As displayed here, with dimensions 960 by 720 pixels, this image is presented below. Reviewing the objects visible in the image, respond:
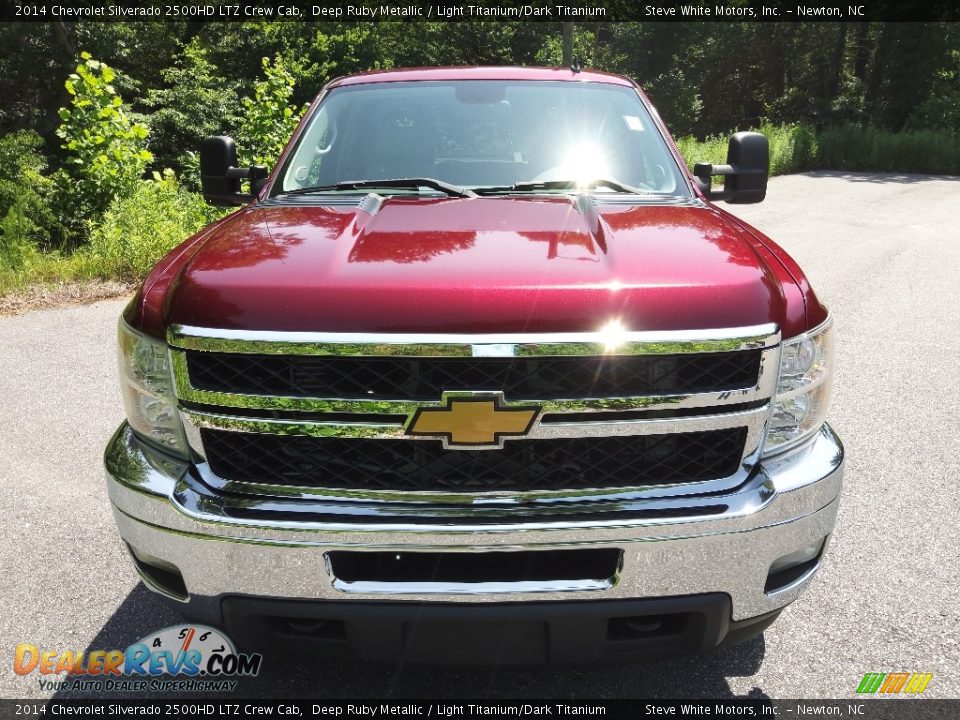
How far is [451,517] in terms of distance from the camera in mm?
2051

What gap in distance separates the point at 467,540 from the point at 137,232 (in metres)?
7.58

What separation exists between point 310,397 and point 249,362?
0.59 ft

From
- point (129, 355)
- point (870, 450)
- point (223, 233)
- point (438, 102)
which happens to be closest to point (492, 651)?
point (129, 355)

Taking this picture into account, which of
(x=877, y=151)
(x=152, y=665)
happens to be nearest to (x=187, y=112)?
(x=877, y=151)

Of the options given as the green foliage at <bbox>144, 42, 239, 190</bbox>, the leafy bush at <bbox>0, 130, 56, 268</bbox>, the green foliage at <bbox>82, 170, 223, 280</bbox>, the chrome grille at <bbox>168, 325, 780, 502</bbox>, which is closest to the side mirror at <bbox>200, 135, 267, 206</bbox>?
the chrome grille at <bbox>168, 325, 780, 502</bbox>

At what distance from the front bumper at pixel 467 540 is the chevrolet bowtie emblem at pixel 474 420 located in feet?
0.60

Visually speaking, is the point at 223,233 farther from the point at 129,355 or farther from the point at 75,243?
the point at 75,243

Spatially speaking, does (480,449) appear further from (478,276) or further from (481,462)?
(478,276)

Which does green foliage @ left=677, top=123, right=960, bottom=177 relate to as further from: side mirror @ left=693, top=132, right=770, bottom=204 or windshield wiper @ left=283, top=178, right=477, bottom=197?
windshield wiper @ left=283, top=178, right=477, bottom=197

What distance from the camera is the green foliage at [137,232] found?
327 inches

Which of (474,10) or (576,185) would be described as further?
(474,10)

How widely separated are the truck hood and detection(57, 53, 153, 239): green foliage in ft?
24.7

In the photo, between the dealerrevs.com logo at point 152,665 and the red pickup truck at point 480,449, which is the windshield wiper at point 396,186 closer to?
the red pickup truck at point 480,449

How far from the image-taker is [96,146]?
9242 millimetres
